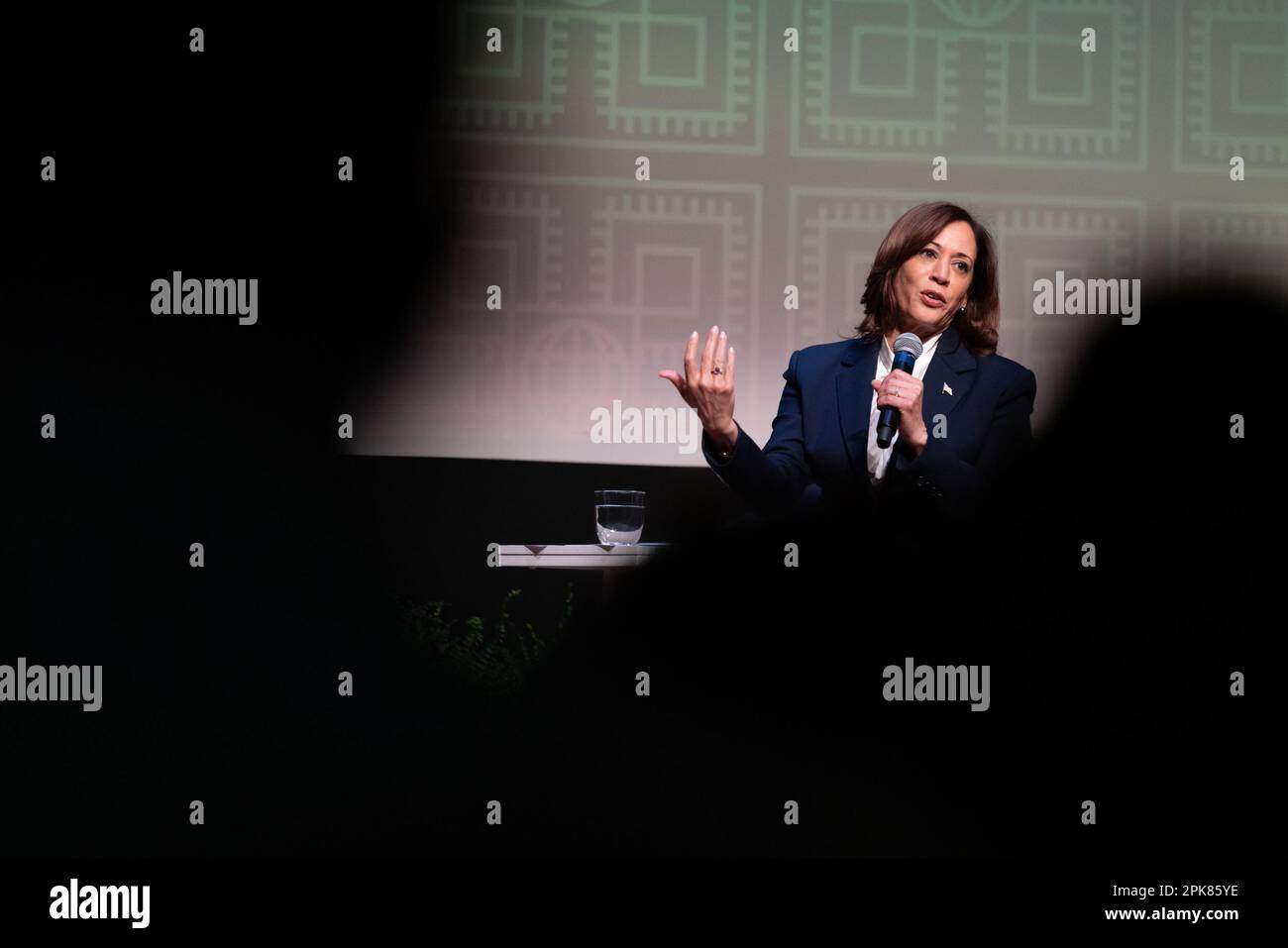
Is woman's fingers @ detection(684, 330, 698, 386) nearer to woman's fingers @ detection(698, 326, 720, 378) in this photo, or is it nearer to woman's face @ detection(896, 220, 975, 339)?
woman's fingers @ detection(698, 326, 720, 378)

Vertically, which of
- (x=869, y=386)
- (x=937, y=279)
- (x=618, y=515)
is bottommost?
(x=618, y=515)

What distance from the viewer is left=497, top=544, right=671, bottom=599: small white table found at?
3.97 meters

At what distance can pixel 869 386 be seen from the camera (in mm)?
3969

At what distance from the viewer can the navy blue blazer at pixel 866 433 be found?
396 cm

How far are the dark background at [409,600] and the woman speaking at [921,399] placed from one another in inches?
5.3

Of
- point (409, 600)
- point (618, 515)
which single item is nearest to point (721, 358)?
point (618, 515)

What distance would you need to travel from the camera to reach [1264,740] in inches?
162

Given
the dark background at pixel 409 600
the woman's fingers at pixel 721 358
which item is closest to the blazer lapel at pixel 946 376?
the dark background at pixel 409 600

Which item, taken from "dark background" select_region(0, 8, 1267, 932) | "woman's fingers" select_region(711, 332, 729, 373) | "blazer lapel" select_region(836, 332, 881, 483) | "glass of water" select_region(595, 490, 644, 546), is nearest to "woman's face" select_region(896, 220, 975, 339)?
"blazer lapel" select_region(836, 332, 881, 483)

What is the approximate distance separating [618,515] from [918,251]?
1109 millimetres

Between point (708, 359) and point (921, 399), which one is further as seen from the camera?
point (921, 399)

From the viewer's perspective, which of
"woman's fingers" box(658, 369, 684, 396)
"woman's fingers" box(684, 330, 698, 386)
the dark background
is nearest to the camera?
"woman's fingers" box(684, 330, 698, 386)

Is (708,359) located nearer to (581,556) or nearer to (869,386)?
(869,386)

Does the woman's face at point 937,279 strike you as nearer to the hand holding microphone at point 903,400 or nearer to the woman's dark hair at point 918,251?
the woman's dark hair at point 918,251
